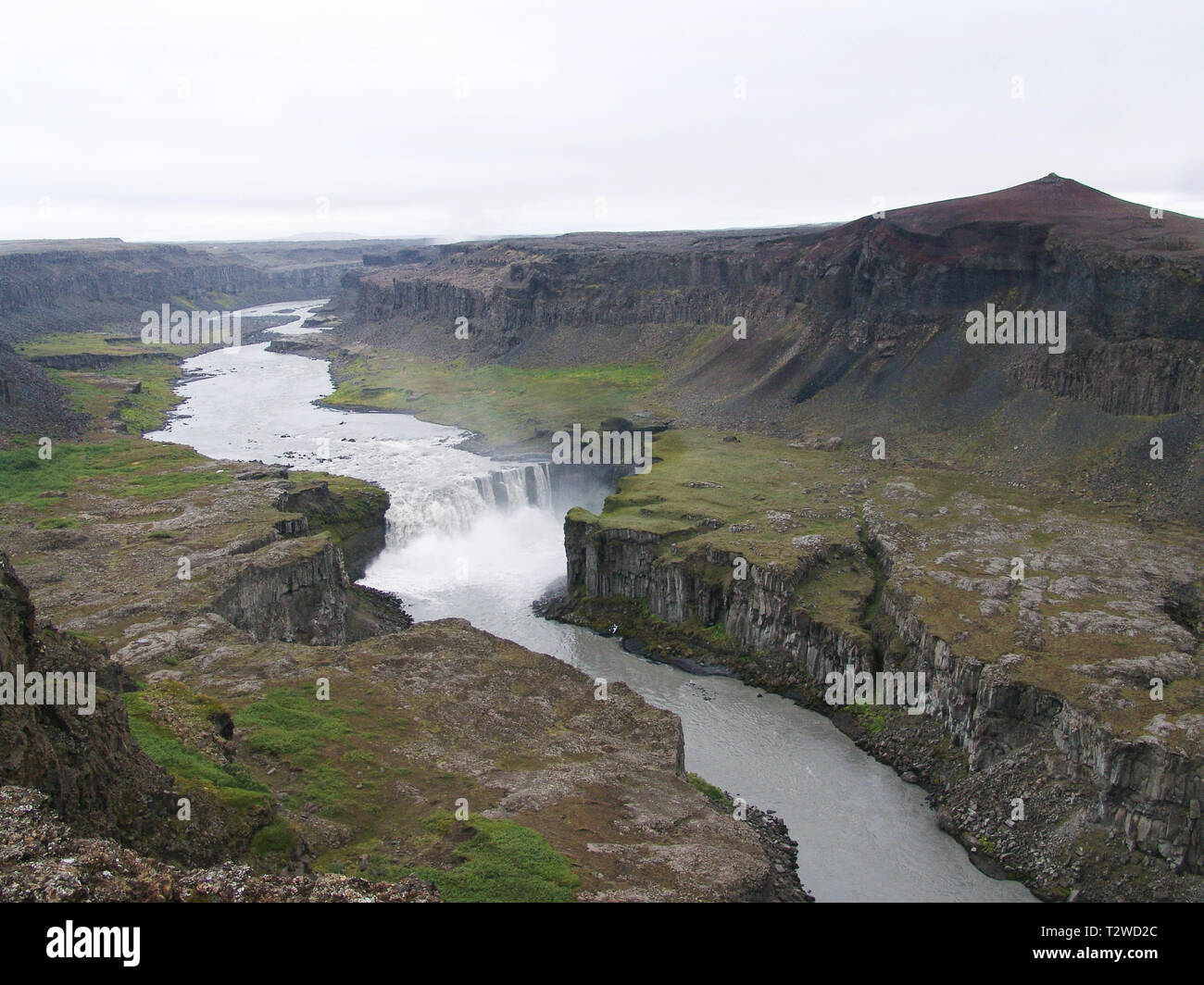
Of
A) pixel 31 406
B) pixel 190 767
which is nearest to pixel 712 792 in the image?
pixel 190 767

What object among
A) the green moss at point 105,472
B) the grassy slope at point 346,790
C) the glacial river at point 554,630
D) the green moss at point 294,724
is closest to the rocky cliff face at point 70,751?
the grassy slope at point 346,790

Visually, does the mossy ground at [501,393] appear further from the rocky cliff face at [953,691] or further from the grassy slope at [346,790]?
the grassy slope at [346,790]

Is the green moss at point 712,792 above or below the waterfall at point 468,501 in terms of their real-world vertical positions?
below

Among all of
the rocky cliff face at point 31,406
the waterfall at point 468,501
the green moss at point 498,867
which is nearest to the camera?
the green moss at point 498,867

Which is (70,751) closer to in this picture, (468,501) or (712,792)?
(712,792)

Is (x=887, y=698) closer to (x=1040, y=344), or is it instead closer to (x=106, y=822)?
(x=106, y=822)

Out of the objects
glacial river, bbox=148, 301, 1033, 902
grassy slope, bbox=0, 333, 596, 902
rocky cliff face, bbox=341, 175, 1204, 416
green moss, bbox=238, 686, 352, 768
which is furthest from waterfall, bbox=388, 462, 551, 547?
green moss, bbox=238, 686, 352, 768

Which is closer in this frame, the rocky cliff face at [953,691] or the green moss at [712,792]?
the rocky cliff face at [953,691]

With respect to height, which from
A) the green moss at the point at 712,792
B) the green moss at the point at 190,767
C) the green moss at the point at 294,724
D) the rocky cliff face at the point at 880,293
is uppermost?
the rocky cliff face at the point at 880,293
